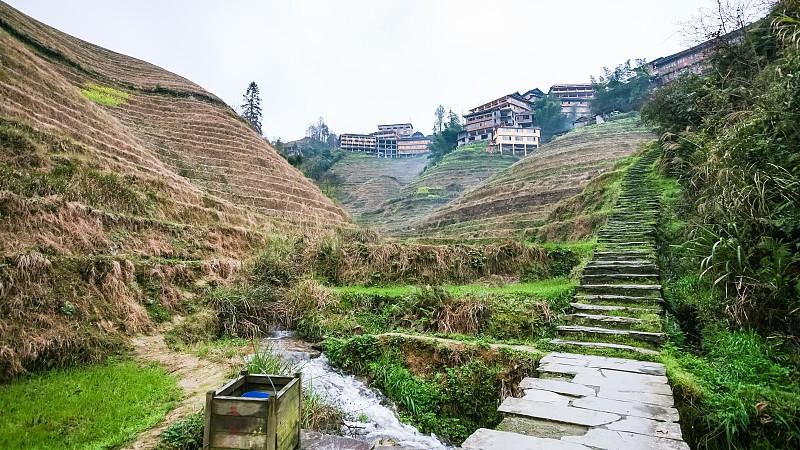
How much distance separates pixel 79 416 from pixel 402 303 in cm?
524

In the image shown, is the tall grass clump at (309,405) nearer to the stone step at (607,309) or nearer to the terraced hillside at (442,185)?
the stone step at (607,309)

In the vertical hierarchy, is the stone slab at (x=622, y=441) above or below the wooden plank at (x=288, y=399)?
below

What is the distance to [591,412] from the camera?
9.62 feet

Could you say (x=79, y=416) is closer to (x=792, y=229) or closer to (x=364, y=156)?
(x=792, y=229)

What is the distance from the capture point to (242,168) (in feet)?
86.2

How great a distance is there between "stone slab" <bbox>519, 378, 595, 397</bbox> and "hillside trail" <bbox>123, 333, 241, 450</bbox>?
3562 millimetres

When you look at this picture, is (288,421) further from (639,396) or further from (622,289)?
(622,289)

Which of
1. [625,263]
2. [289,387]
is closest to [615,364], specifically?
[625,263]

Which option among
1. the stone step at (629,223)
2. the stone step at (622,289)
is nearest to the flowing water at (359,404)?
the stone step at (622,289)

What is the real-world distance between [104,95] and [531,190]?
32.7 m

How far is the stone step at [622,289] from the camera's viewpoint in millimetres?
5574

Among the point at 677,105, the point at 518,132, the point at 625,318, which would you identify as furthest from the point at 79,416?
the point at 518,132

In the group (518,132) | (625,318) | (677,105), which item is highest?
(518,132)

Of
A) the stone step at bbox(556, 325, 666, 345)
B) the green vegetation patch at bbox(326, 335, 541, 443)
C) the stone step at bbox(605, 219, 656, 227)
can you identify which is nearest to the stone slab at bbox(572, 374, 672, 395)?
the green vegetation patch at bbox(326, 335, 541, 443)
